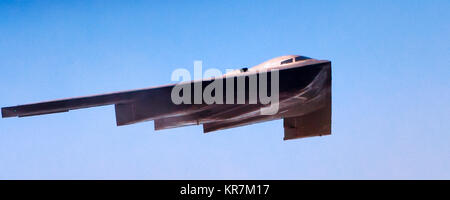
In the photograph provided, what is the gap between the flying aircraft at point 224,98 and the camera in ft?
48.5

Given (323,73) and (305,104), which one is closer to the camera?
(323,73)

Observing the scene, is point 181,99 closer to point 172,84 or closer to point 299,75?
point 172,84

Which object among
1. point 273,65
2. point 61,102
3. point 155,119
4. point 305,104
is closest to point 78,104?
point 61,102

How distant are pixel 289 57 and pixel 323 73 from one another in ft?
4.46

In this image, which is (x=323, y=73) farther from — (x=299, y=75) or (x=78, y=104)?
(x=78, y=104)

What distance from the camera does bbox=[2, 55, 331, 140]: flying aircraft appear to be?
14773 millimetres

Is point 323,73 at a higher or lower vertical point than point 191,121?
higher

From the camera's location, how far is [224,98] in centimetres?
1559

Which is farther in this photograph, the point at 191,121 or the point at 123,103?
the point at 191,121

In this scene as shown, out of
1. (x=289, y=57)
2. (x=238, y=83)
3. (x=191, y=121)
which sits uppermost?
(x=289, y=57)

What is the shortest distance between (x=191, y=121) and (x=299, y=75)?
4686mm

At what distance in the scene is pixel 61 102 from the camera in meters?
15.2

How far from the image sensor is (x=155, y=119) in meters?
16.1

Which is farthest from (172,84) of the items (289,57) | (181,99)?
(289,57)
